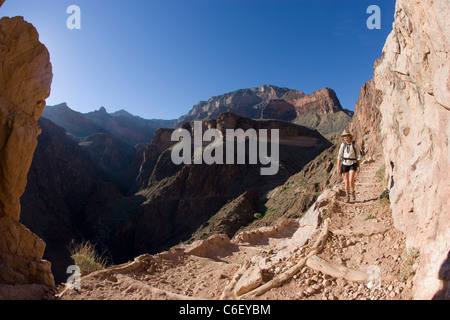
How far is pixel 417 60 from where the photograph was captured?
3.30 metres

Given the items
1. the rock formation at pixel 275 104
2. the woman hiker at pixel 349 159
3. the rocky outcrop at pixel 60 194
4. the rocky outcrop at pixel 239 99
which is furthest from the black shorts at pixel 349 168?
the rocky outcrop at pixel 239 99

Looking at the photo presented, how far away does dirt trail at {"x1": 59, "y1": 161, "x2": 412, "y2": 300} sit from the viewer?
318 centimetres

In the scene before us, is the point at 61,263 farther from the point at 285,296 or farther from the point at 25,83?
the point at 285,296

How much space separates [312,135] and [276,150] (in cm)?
1251

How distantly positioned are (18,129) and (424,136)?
267 inches

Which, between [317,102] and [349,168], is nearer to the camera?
[349,168]

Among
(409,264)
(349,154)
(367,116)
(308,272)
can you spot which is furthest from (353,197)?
(367,116)

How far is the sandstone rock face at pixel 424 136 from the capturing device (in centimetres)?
257

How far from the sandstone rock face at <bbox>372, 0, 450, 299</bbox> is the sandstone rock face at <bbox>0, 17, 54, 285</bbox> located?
18.2ft

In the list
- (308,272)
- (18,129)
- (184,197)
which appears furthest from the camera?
(184,197)

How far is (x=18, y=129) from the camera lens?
5.18 meters

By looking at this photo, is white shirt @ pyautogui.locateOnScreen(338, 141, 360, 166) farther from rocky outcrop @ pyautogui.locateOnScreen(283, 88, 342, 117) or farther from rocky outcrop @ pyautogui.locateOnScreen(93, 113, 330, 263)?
rocky outcrop @ pyautogui.locateOnScreen(283, 88, 342, 117)

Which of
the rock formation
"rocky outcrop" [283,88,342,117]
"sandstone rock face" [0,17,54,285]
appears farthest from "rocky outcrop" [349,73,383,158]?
"rocky outcrop" [283,88,342,117]

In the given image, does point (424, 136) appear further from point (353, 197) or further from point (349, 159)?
point (353, 197)
